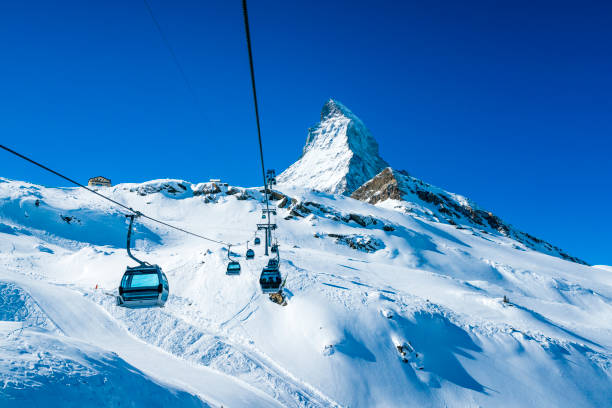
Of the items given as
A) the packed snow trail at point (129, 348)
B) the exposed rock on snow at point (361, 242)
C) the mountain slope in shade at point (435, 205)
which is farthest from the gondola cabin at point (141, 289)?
the mountain slope in shade at point (435, 205)

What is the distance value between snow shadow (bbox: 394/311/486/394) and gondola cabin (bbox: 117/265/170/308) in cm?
1618

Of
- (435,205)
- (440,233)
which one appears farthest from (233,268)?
(435,205)

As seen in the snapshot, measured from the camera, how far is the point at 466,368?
19469 mm

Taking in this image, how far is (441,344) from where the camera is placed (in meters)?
20.8

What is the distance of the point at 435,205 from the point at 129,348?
11236cm

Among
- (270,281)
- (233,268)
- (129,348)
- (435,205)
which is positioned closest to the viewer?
(270,281)

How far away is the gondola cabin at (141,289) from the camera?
10047 mm

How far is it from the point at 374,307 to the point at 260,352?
27.7ft

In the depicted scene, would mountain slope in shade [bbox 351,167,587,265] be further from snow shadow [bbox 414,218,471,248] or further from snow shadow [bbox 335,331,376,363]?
snow shadow [bbox 335,331,376,363]

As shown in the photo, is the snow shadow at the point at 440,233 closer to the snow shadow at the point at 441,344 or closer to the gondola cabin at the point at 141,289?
the snow shadow at the point at 441,344

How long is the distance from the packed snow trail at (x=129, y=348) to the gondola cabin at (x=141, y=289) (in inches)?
171

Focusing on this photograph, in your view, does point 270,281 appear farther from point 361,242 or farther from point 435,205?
point 435,205

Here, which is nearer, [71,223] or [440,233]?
[71,223]

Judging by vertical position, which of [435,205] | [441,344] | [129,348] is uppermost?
[435,205]
